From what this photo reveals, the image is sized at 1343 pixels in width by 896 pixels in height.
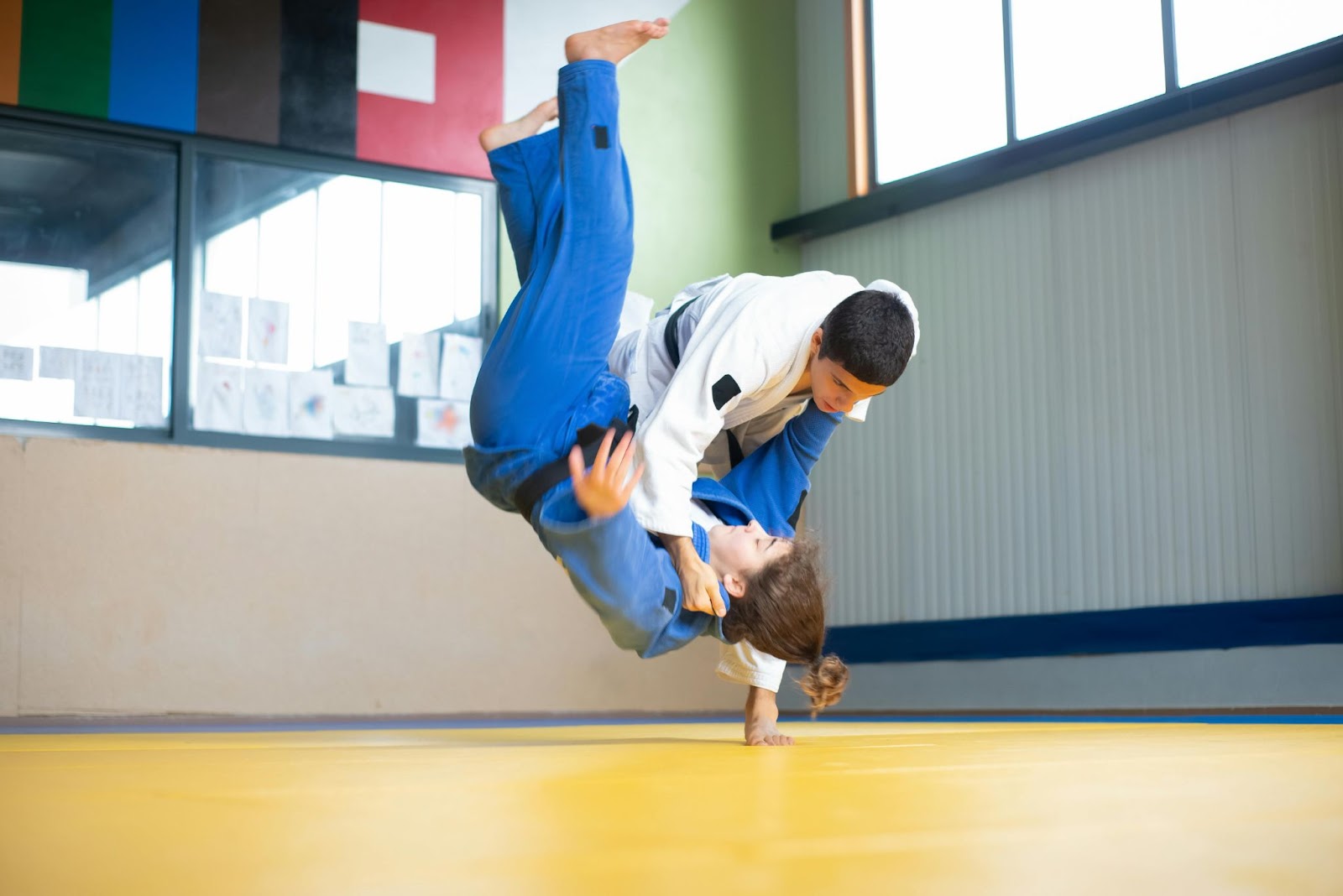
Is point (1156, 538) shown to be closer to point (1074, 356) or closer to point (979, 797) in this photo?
point (1074, 356)

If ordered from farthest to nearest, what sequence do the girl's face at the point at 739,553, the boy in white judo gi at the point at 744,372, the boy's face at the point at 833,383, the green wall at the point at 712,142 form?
the green wall at the point at 712,142 < the boy's face at the point at 833,383 < the girl's face at the point at 739,553 < the boy in white judo gi at the point at 744,372

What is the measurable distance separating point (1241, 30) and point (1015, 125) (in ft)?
3.74

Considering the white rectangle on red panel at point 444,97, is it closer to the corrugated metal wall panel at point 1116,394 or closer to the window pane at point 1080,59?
the corrugated metal wall panel at point 1116,394

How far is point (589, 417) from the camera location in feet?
7.27

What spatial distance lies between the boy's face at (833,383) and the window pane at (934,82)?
403cm

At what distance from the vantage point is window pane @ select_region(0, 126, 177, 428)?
4.96m

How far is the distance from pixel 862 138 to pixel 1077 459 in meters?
2.33

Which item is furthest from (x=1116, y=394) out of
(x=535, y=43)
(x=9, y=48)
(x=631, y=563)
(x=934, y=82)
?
(x=9, y=48)

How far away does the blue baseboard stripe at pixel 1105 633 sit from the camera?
15.4 feet

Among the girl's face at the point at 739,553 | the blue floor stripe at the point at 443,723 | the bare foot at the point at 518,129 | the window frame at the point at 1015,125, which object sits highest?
the window frame at the point at 1015,125

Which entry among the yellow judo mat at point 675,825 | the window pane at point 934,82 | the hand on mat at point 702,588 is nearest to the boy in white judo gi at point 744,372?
the hand on mat at point 702,588

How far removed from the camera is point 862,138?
6895 mm

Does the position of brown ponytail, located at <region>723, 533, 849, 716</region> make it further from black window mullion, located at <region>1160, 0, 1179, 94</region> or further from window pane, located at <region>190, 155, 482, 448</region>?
black window mullion, located at <region>1160, 0, 1179, 94</region>

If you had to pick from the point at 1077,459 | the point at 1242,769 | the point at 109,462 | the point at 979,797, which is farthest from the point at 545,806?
the point at 1077,459
